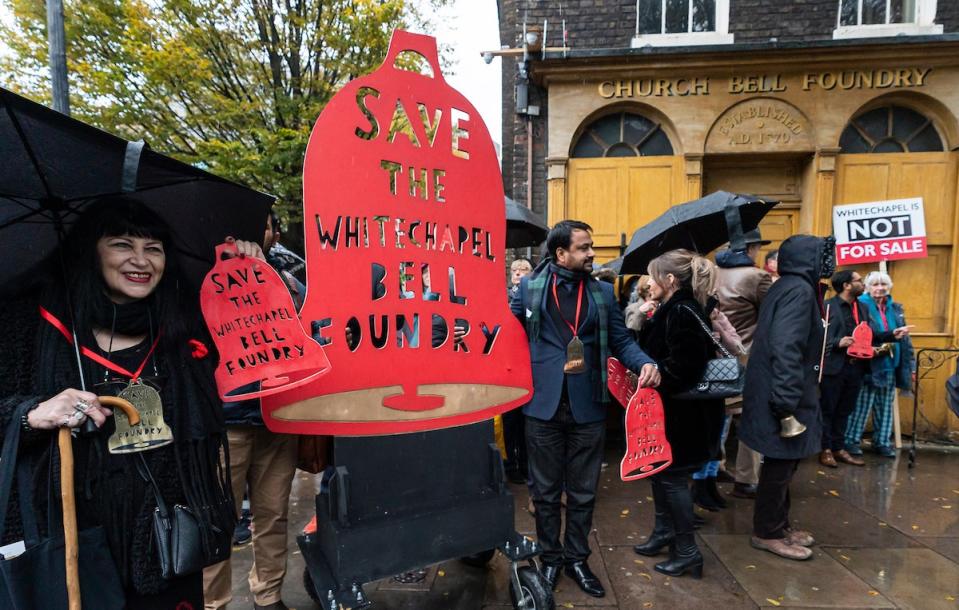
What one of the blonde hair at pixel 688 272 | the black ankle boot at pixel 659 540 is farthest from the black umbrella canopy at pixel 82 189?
the black ankle boot at pixel 659 540

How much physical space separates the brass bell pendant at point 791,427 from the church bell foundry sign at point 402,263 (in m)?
1.85

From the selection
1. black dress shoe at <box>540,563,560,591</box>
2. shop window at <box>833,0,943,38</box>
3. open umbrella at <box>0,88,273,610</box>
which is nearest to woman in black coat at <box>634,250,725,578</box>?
black dress shoe at <box>540,563,560,591</box>

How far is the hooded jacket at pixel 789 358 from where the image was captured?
304cm

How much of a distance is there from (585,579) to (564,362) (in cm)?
123

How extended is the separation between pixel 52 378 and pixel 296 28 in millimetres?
7482

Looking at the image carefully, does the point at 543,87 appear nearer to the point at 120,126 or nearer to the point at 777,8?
the point at 777,8

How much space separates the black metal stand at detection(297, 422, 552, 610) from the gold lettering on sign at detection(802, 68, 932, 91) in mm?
5971

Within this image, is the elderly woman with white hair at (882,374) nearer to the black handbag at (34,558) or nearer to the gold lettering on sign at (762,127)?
the gold lettering on sign at (762,127)

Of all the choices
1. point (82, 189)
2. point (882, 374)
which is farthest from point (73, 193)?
point (882, 374)

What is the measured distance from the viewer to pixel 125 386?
1.62m

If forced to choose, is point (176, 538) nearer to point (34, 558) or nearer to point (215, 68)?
point (34, 558)

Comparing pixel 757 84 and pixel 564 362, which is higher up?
pixel 757 84

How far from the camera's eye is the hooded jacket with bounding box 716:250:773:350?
4188 millimetres

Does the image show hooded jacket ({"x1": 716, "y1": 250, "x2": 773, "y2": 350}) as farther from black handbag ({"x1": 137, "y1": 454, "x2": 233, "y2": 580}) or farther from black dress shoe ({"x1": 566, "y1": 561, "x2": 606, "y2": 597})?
black handbag ({"x1": 137, "y1": 454, "x2": 233, "y2": 580})
